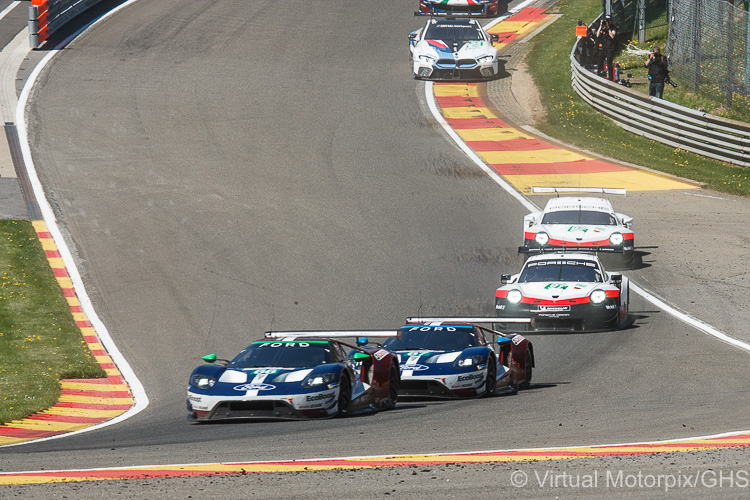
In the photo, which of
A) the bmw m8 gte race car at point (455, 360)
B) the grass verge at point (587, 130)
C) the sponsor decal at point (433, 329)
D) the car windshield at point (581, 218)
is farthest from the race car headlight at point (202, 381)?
the grass verge at point (587, 130)

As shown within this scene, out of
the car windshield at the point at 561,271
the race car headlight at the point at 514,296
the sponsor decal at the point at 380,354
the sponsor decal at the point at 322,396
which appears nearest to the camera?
the sponsor decal at the point at 322,396

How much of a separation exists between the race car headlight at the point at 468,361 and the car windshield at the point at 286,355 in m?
1.66

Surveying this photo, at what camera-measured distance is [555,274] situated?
19219 mm

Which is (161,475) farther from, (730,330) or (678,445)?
(730,330)

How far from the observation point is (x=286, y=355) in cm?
1334

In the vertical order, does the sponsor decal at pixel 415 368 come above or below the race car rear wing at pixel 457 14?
above

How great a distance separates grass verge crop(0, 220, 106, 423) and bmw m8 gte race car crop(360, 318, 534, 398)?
4.63 m

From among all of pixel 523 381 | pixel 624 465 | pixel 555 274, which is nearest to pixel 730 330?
pixel 555 274

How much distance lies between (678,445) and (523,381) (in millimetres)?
5776

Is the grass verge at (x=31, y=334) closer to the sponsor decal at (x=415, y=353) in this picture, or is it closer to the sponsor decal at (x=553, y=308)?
the sponsor decal at (x=415, y=353)

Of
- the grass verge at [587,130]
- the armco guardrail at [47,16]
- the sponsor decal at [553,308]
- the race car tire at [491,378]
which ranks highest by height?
the armco guardrail at [47,16]

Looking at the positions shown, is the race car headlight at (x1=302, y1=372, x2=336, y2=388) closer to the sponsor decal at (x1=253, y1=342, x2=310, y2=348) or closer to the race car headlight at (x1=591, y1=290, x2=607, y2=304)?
the sponsor decal at (x1=253, y1=342, x2=310, y2=348)

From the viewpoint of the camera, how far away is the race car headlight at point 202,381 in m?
12.6

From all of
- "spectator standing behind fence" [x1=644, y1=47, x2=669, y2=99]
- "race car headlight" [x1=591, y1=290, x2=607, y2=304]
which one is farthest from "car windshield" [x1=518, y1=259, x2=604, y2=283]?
"spectator standing behind fence" [x1=644, y1=47, x2=669, y2=99]
